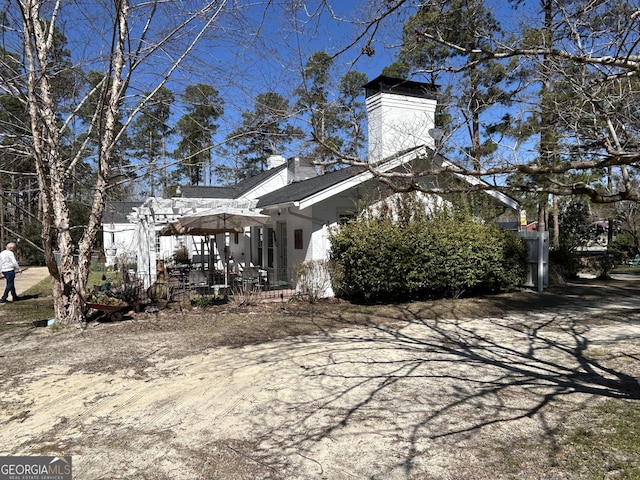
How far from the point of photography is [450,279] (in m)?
11.4

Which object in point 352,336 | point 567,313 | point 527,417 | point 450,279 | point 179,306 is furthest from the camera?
point 450,279

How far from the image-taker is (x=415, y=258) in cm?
1102

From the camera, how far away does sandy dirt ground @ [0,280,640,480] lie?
3477 mm

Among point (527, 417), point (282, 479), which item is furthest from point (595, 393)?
point (282, 479)

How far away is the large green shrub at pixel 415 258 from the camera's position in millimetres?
10828

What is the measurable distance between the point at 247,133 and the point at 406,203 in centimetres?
564

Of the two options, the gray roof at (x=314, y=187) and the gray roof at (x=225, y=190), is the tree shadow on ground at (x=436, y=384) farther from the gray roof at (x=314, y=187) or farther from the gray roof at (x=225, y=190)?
the gray roof at (x=225, y=190)

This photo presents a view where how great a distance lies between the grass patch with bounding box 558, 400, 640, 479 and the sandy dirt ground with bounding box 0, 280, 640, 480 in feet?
0.49

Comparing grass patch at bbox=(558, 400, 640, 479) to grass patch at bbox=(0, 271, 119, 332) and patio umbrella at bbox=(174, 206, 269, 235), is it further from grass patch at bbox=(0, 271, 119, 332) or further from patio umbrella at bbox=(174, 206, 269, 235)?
grass patch at bbox=(0, 271, 119, 332)

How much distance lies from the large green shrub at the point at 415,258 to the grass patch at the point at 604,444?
665cm

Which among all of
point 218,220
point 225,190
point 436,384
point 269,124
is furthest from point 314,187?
point 225,190

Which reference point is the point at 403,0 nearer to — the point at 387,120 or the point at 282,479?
the point at 282,479

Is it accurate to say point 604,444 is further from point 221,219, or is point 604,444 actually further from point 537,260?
point 537,260

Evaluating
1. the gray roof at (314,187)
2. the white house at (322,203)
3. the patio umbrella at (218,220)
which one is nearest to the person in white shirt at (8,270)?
the white house at (322,203)
